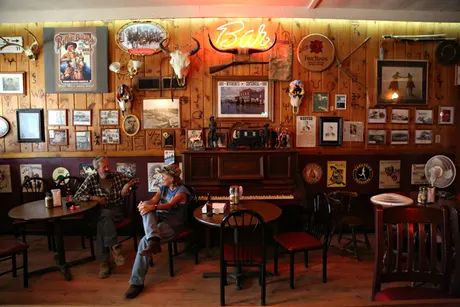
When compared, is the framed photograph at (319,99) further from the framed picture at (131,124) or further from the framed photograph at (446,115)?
the framed picture at (131,124)

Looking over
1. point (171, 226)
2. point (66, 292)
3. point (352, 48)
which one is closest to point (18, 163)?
point (66, 292)

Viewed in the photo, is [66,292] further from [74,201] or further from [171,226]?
[171,226]

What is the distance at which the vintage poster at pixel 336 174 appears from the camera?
4.91m

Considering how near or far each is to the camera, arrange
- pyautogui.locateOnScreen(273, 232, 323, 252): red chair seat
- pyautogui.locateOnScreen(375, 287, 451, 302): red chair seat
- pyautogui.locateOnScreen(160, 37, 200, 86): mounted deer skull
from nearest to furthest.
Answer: pyautogui.locateOnScreen(375, 287, 451, 302): red chair seat → pyautogui.locateOnScreen(273, 232, 323, 252): red chair seat → pyautogui.locateOnScreen(160, 37, 200, 86): mounted deer skull

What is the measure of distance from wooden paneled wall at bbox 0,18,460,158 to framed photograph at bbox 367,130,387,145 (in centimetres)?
8

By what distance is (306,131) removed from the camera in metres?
4.88

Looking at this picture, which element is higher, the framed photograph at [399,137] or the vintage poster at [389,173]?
the framed photograph at [399,137]

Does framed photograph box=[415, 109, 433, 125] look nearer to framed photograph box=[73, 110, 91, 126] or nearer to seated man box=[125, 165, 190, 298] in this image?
seated man box=[125, 165, 190, 298]

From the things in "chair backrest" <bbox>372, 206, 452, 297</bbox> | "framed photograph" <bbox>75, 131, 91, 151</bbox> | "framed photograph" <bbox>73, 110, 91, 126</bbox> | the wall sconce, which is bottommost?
"chair backrest" <bbox>372, 206, 452, 297</bbox>

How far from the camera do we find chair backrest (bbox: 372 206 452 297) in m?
2.12

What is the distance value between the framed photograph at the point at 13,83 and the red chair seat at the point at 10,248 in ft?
8.29

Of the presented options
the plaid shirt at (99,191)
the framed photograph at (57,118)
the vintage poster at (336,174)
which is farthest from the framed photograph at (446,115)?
the framed photograph at (57,118)

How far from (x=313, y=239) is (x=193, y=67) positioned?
9.71 feet

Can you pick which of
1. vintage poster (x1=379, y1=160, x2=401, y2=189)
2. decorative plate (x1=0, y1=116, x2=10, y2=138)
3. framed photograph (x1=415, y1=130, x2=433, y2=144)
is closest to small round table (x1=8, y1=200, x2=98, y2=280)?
decorative plate (x1=0, y1=116, x2=10, y2=138)
